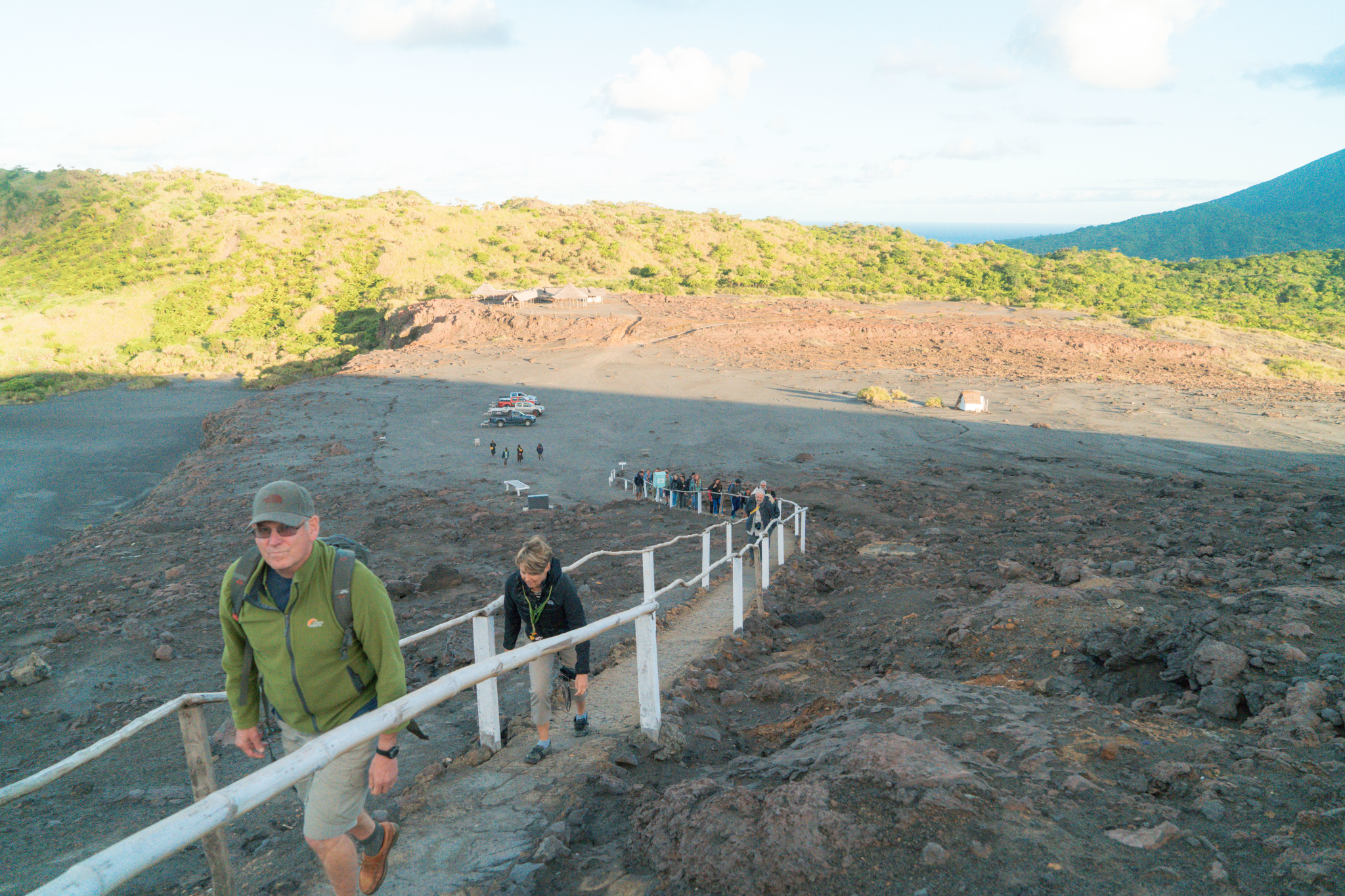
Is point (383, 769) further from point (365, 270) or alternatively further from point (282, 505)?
point (365, 270)

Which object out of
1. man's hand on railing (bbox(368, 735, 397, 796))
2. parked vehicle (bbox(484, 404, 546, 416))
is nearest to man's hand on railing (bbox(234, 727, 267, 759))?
man's hand on railing (bbox(368, 735, 397, 796))

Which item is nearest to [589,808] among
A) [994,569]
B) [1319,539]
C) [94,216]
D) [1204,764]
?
[1204,764]

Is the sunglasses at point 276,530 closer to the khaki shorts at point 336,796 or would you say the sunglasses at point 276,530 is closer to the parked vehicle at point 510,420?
the khaki shorts at point 336,796

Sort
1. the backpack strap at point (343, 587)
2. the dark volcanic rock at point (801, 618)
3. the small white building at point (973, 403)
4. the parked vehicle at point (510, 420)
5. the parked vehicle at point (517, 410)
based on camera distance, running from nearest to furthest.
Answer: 1. the backpack strap at point (343, 587)
2. the dark volcanic rock at point (801, 618)
3. the parked vehicle at point (510, 420)
4. the parked vehicle at point (517, 410)
5. the small white building at point (973, 403)

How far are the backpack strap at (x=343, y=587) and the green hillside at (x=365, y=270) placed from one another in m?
51.6

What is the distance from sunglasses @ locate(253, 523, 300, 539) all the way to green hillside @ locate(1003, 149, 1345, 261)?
5516 inches

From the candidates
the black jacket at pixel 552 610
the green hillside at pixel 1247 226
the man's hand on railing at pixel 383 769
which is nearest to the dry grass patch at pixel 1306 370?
the black jacket at pixel 552 610

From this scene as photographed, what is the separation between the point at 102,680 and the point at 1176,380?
43975mm

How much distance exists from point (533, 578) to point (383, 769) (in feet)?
5.91

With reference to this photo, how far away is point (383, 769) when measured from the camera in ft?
9.10

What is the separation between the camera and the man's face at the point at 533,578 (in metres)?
4.50

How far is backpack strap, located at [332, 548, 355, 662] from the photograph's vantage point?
278 centimetres

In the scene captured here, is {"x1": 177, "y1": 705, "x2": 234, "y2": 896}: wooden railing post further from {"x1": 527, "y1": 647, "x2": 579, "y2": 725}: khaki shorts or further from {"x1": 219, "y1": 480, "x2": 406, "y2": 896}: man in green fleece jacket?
{"x1": 527, "y1": 647, "x2": 579, "y2": 725}: khaki shorts

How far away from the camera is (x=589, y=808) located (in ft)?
12.0
